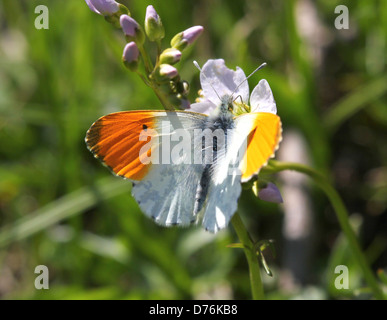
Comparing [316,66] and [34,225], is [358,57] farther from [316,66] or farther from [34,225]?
[34,225]

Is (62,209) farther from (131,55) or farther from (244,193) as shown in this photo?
(131,55)

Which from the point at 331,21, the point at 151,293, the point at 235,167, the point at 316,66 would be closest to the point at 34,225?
the point at 151,293

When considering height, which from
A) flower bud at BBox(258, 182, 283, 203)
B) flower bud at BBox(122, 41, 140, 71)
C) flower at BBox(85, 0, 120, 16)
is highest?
flower at BBox(85, 0, 120, 16)

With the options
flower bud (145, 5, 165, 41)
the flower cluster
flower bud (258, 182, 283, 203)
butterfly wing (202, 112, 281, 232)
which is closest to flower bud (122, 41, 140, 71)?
the flower cluster

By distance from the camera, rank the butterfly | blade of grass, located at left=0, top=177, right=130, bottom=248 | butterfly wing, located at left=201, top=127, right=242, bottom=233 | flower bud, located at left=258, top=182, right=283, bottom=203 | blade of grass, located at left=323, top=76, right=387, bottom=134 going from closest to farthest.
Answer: butterfly wing, located at left=201, top=127, right=242, bottom=233 → the butterfly → flower bud, located at left=258, top=182, right=283, bottom=203 → blade of grass, located at left=0, top=177, right=130, bottom=248 → blade of grass, located at left=323, top=76, right=387, bottom=134

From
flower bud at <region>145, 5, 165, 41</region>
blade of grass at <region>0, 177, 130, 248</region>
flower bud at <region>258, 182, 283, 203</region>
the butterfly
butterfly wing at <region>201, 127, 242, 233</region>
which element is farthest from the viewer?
blade of grass at <region>0, 177, 130, 248</region>

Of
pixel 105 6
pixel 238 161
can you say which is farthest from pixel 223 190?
pixel 105 6

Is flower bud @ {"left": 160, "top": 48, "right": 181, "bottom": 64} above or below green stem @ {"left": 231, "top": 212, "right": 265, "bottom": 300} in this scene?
Result: above

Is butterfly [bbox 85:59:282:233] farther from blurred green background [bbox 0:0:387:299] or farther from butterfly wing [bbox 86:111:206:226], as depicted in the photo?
blurred green background [bbox 0:0:387:299]
